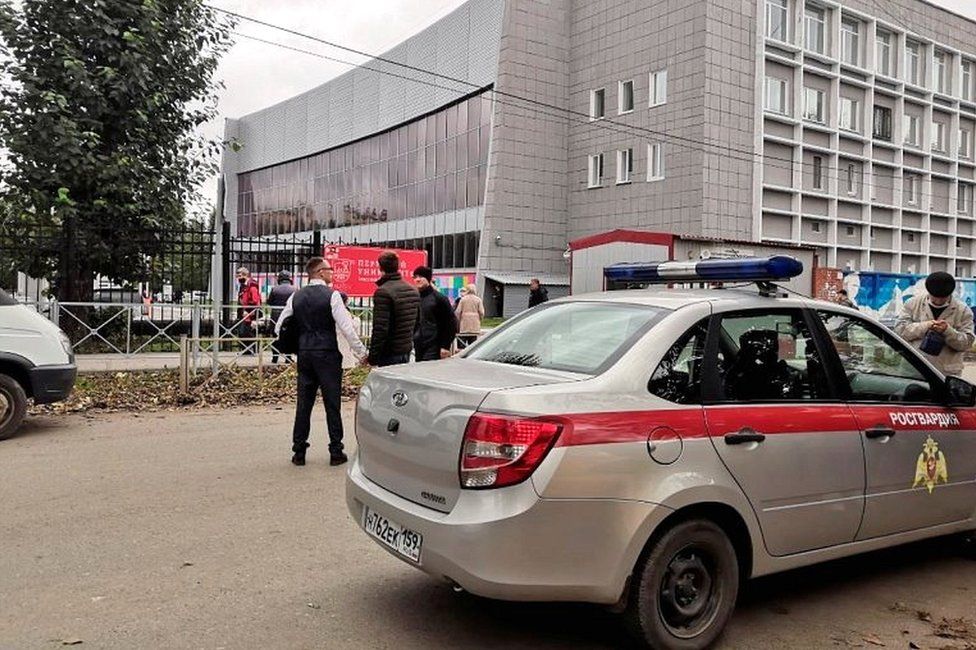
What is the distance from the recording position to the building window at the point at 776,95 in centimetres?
3139

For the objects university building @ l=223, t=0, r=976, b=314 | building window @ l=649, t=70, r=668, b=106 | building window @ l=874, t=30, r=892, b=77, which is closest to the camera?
university building @ l=223, t=0, r=976, b=314

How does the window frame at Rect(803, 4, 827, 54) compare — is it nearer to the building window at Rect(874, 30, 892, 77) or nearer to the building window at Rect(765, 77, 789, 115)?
the building window at Rect(765, 77, 789, 115)

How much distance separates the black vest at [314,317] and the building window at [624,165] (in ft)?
90.7

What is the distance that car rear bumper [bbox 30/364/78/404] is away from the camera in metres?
8.16

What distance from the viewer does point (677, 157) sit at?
3091cm

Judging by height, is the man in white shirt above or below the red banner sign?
below

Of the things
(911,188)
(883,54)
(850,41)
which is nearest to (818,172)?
(850,41)

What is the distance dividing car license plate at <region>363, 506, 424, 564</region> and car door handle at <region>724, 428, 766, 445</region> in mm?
1405

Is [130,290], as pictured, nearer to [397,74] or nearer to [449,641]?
[449,641]

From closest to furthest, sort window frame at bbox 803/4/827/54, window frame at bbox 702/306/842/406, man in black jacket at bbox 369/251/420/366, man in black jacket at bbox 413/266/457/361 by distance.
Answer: window frame at bbox 702/306/842/406
man in black jacket at bbox 369/251/420/366
man in black jacket at bbox 413/266/457/361
window frame at bbox 803/4/827/54

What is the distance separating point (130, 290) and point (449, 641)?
1356 cm

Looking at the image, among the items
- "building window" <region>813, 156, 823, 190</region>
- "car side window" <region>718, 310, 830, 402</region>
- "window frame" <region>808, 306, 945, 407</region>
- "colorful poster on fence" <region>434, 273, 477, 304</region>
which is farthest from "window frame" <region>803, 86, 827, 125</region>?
"car side window" <region>718, 310, 830, 402</region>

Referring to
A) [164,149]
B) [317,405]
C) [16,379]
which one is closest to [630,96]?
[164,149]

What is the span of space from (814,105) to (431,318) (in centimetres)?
2847
